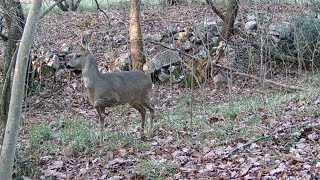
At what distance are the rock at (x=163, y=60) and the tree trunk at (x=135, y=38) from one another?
1.17ft

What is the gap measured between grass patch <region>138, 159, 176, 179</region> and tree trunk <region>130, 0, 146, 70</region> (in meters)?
8.01

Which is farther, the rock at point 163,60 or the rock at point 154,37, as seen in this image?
the rock at point 154,37

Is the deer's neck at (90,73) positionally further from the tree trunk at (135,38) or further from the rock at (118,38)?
the rock at (118,38)

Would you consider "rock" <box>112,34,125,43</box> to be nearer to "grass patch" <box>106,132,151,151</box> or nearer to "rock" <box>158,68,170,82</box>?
"rock" <box>158,68,170,82</box>

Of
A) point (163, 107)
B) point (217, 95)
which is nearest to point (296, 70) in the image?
point (217, 95)

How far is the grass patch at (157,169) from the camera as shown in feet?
22.8

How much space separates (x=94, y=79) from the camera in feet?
30.3

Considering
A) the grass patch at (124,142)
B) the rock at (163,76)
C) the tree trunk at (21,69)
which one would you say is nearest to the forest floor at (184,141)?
the grass patch at (124,142)

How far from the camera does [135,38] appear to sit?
15.0 metres

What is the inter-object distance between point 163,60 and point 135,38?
53.7 inches

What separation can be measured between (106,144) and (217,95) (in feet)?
19.9

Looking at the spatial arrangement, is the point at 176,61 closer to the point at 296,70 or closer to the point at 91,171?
the point at 296,70

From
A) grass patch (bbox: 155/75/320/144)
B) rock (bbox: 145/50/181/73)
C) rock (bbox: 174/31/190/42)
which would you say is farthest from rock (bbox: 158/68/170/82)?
grass patch (bbox: 155/75/320/144)

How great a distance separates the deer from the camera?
361 inches
